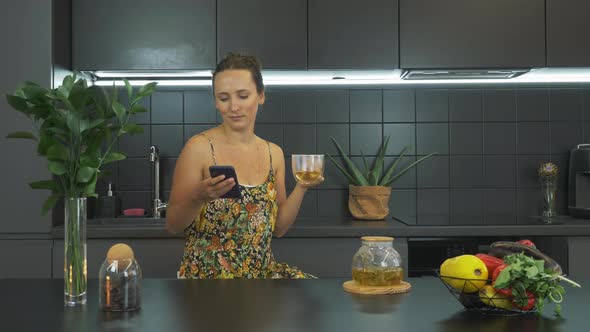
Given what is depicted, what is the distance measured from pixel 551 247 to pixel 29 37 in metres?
2.53

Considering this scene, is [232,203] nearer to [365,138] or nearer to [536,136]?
[365,138]

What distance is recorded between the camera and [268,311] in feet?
4.58

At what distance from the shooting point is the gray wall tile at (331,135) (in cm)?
367

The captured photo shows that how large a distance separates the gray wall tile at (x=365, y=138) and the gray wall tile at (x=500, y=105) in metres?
0.59

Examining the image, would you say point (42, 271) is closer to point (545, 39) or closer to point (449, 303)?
point (449, 303)

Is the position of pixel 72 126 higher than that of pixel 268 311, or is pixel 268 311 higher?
pixel 72 126

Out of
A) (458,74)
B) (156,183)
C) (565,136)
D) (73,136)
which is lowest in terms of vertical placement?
(156,183)

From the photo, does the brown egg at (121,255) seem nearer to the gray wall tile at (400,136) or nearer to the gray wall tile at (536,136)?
the gray wall tile at (400,136)

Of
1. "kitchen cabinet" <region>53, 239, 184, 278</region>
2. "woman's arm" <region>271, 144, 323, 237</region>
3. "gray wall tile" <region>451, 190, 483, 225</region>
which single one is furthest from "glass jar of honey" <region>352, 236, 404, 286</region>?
"gray wall tile" <region>451, 190, 483, 225</region>

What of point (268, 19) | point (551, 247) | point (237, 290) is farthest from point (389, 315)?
point (268, 19)

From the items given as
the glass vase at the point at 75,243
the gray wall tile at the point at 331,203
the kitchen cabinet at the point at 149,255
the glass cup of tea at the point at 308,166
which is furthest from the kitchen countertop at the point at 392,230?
the glass vase at the point at 75,243

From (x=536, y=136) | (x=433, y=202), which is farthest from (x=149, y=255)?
(x=536, y=136)

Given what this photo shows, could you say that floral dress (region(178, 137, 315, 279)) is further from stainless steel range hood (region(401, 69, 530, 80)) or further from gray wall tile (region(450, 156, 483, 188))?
gray wall tile (region(450, 156, 483, 188))

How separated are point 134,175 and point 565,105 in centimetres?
231
